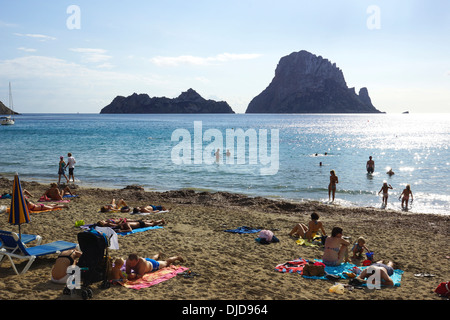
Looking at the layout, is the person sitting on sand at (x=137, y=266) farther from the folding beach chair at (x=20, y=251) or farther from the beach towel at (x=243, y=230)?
the beach towel at (x=243, y=230)

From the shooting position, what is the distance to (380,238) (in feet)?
36.7

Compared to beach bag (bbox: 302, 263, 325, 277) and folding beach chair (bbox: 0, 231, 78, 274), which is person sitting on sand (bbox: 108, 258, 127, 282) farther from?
beach bag (bbox: 302, 263, 325, 277)

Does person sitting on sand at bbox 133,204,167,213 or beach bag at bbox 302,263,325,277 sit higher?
person sitting on sand at bbox 133,204,167,213

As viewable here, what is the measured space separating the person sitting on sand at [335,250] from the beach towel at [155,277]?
3.32 meters

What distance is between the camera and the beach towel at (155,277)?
22.6ft

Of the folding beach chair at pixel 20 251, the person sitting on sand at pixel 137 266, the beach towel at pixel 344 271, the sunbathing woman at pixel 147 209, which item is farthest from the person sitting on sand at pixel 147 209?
the beach towel at pixel 344 271

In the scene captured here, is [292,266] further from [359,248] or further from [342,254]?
[359,248]

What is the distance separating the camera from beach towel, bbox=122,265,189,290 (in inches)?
272

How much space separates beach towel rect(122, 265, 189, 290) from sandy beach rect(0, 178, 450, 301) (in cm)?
15

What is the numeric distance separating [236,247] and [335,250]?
2528mm

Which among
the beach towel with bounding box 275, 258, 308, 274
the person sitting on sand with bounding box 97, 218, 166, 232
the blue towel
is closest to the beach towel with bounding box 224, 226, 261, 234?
the blue towel
